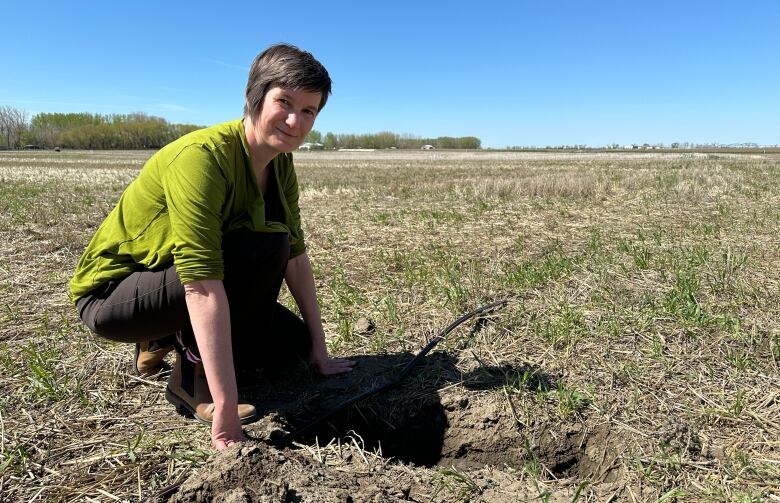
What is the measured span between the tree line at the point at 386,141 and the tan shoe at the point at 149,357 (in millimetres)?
107689

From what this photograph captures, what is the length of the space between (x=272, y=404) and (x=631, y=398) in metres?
1.73

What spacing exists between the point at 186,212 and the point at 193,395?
94 centimetres

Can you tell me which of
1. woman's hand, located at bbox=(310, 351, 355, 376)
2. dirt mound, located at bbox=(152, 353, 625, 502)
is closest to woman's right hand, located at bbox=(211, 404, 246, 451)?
dirt mound, located at bbox=(152, 353, 625, 502)

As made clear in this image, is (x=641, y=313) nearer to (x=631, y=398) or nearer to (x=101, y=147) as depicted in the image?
(x=631, y=398)

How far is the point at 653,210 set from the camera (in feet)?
25.8

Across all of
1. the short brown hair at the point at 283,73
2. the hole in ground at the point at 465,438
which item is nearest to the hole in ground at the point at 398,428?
the hole in ground at the point at 465,438

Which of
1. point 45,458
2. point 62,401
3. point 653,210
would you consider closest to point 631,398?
point 45,458

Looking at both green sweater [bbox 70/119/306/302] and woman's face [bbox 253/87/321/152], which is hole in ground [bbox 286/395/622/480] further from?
woman's face [bbox 253/87/321/152]

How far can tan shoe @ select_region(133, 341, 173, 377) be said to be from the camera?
8.59ft

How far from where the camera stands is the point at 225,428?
197cm

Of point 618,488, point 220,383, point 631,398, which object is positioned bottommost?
point 618,488

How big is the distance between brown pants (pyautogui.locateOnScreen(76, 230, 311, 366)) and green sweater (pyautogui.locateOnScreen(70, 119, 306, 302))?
6cm

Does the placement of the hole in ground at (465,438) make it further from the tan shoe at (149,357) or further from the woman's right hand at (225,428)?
the tan shoe at (149,357)

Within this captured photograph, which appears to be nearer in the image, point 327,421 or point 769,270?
point 327,421
